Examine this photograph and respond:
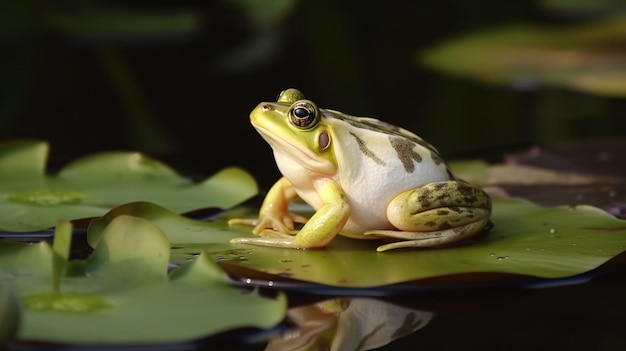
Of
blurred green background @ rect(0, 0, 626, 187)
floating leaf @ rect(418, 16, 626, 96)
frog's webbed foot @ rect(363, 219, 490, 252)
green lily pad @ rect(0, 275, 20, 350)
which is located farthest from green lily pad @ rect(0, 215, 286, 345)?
floating leaf @ rect(418, 16, 626, 96)

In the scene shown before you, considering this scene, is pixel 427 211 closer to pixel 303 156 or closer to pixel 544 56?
pixel 303 156

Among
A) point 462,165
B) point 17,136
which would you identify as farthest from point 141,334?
point 17,136

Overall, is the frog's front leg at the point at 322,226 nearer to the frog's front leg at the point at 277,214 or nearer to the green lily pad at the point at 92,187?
the frog's front leg at the point at 277,214

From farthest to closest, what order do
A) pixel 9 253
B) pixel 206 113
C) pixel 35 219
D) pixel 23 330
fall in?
pixel 206 113 < pixel 35 219 < pixel 9 253 < pixel 23 330

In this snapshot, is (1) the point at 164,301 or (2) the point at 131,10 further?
(2) the point at 131,10

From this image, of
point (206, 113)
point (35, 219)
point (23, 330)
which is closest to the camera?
point (23, 330)

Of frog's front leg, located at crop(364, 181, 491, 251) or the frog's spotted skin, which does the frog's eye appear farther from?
frog's front leg, located at crop(364, 181, 491, 251)

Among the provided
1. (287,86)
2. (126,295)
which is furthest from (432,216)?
(287,86)

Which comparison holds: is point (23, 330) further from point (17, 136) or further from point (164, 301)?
point (17, 136)
